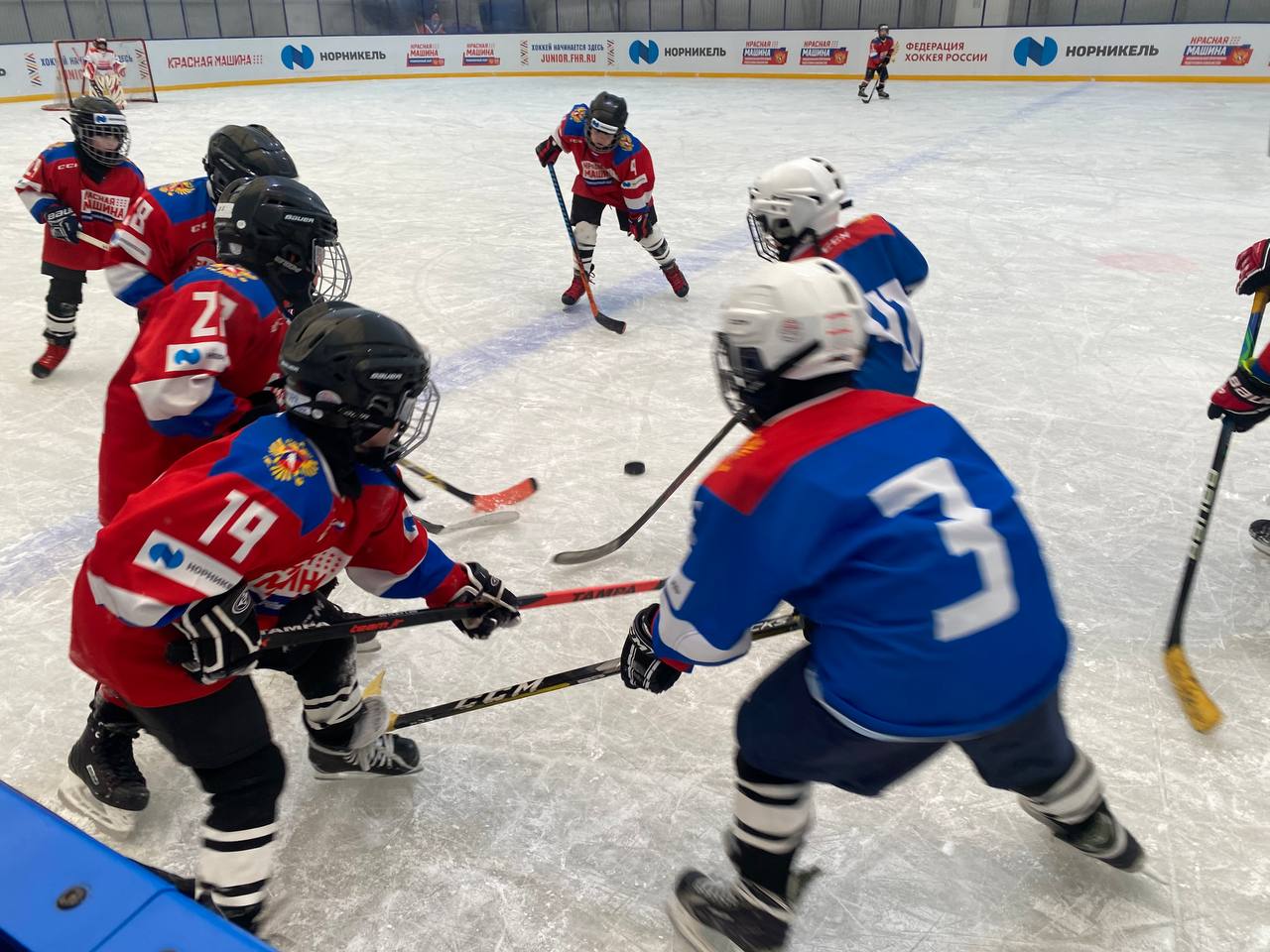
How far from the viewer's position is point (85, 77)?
412 inches

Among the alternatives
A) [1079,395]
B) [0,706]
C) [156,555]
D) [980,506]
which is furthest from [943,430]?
[1079,395]

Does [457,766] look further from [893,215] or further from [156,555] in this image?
[893,215]

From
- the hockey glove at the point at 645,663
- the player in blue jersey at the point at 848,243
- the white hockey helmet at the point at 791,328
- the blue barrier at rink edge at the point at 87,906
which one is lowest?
the hockey glove at the point at 645,663

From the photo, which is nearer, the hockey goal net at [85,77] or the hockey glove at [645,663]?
the hockey glove at [645,663]

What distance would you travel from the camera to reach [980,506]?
1097mm

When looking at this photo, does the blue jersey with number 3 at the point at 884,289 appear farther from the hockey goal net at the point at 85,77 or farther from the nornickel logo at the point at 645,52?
the nornickel logo at the point at 645,52

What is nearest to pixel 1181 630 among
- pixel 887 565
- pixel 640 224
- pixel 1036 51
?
pixel 887 565

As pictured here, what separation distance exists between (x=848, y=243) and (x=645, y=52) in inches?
531

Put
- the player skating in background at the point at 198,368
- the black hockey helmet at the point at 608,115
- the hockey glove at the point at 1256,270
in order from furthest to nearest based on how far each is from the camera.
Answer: the black hockey helmet at the point at 608,115 < the hockey glove at the point at 1256,270 < the player skating in background at the point at 198,368

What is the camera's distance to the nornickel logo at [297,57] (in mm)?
13430

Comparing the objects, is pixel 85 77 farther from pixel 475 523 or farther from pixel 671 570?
pixel 671 570

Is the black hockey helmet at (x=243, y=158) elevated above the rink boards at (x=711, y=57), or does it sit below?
above

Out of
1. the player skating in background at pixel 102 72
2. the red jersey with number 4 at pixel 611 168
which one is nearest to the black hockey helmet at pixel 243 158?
the red jersey with number 4 at pixel 611 168

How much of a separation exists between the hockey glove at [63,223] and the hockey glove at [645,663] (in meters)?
3.03
